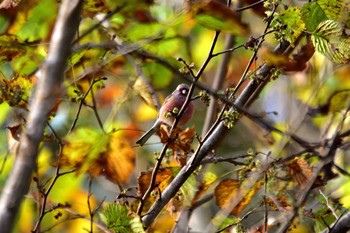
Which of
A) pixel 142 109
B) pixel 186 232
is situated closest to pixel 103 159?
pixel 186 232

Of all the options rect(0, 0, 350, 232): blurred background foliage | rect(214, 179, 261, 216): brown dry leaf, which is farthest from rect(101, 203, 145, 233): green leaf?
rect(214, 179, 261, 216): brown dry leaf

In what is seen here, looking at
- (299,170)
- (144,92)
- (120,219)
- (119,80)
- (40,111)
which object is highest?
(144,92)

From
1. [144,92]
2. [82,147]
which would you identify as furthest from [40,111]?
[144,92]

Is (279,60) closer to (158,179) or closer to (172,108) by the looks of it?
(158,179)

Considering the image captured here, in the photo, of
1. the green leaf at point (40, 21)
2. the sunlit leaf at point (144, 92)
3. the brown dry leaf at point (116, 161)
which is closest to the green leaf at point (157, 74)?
the sunlit leaf at point (144, 92)

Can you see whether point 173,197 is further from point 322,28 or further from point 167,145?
point 322,28

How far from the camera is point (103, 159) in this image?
241 cm

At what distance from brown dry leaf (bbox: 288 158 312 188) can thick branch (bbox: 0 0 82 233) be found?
1.21 metres

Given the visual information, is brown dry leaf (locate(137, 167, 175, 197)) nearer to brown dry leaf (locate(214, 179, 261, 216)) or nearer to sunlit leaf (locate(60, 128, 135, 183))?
sunlit leaf (locate(60, 128, 135, 183))

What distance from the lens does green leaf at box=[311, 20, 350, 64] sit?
2.23 m

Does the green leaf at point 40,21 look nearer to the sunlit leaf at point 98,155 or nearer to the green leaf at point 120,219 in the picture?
the sunlit leaf at point 98,155

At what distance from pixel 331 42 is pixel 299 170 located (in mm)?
443

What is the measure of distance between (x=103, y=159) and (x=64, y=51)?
1085mm

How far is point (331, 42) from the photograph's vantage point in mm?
2238
